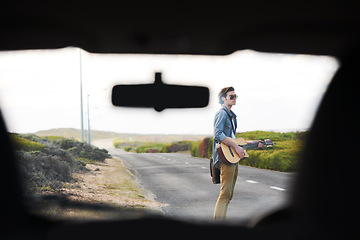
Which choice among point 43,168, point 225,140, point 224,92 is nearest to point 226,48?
point 225,140

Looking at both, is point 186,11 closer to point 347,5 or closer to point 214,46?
point 214,46

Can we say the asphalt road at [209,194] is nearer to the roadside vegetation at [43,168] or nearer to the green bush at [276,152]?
the green bush at [276,152]

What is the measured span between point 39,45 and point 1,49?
36 centimetres

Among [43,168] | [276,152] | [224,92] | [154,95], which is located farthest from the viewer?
[276,152]

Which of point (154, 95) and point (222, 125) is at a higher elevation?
point (154, 95)

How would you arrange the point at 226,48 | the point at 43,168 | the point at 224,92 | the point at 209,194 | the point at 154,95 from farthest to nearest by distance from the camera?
1. the point at 43,168
2. the point at 209,194
3. the point at 224,92
4. the point at 226,48
5. the point at 154,95

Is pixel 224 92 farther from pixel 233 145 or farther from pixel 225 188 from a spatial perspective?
pixel 225 188

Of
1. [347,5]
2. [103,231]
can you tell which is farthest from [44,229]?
[347,5]

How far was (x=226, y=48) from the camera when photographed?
4.32 meters

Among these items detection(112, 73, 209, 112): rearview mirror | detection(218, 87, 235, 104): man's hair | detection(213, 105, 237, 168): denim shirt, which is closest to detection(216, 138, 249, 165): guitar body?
detection(213, 105, 237, 168): denim shirt

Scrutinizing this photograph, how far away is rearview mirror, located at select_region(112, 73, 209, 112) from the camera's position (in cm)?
391

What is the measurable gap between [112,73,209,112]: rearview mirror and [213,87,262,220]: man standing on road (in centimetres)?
404

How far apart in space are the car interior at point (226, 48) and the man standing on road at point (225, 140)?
12.3 feet

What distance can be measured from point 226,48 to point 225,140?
4.01m
